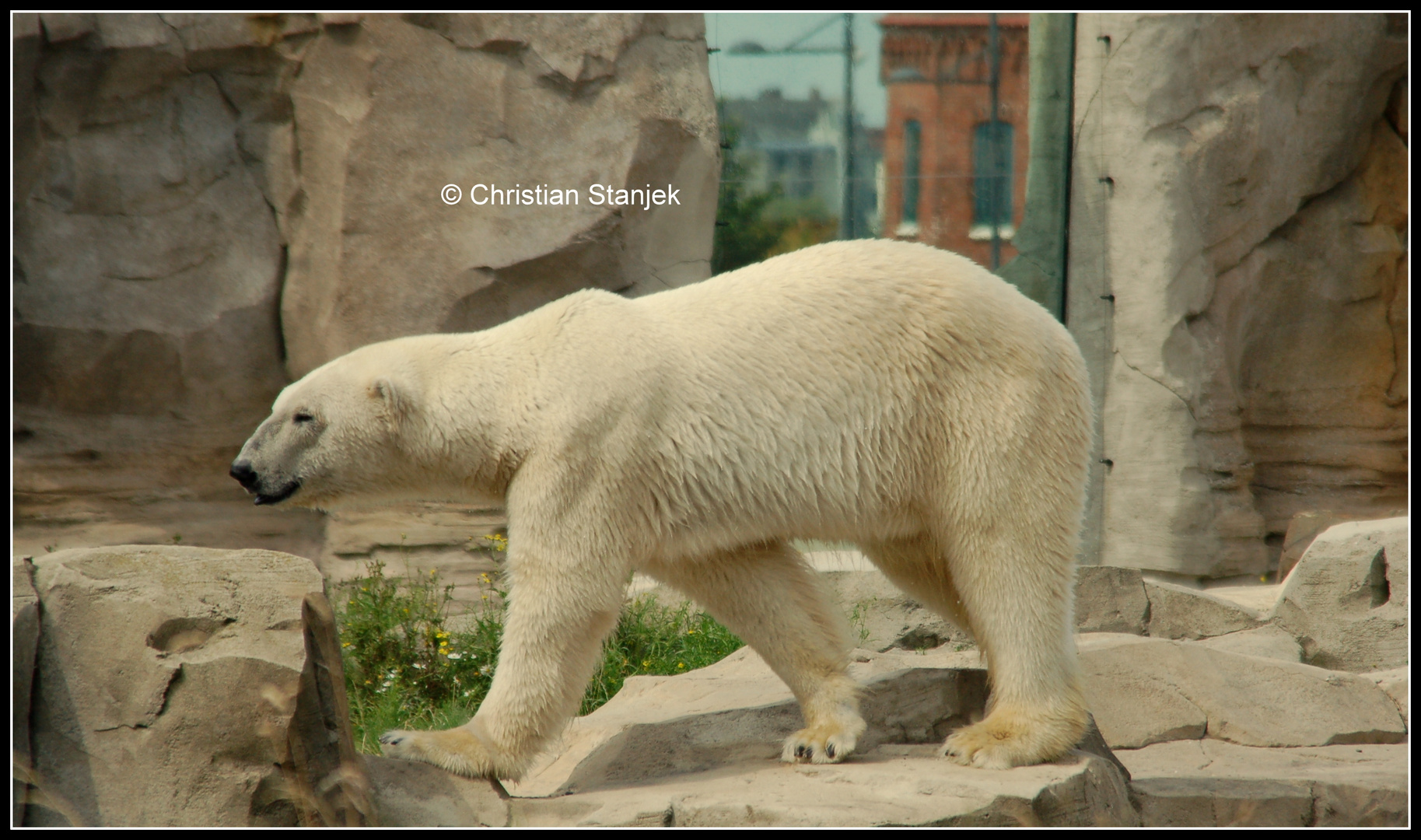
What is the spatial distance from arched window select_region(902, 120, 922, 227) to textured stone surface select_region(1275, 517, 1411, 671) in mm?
3477

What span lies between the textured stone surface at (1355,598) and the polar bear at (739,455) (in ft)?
9.16

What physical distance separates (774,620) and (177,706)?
1.92m

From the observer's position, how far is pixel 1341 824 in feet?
13.6

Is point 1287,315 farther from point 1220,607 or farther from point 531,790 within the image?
point 531,790

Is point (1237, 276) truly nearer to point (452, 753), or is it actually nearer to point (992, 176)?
point (992, 176)

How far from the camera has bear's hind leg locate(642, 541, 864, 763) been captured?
4117 mm

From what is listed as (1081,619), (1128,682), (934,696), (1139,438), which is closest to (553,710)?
(934,696)

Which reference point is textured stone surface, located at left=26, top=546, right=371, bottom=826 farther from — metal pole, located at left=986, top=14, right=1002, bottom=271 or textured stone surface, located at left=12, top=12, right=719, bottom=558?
metal pole, located at left=986, top=14, right=1002, bottom=271

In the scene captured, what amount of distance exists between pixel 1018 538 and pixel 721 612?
1.06 m

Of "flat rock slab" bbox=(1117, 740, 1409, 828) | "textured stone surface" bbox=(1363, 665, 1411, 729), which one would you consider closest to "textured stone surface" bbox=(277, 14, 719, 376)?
"flat rock slab" bbox=(1117, 740, 1409, 828)

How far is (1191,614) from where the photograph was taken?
21.3ft

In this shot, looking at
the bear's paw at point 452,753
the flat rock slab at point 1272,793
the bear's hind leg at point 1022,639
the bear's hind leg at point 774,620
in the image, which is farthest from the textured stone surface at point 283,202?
the flat rock slab at point 1272,793

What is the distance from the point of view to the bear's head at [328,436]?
12.7 ft

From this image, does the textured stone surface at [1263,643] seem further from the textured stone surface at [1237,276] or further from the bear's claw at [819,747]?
the bear's claw at [819,747]
